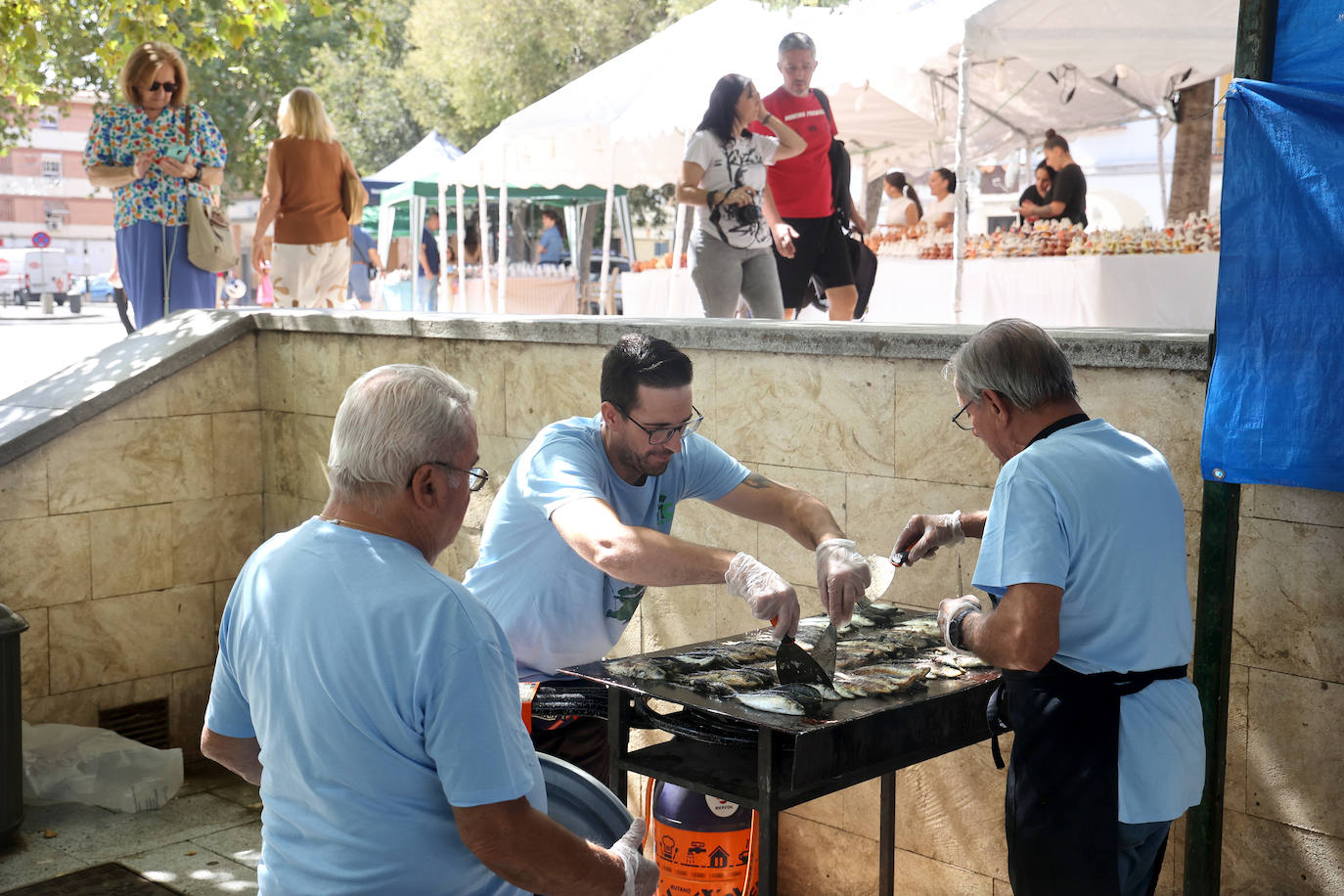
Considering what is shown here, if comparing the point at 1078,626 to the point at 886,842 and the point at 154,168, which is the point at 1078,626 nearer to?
the point at 886,842

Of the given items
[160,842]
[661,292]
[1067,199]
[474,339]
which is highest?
[1067,199]

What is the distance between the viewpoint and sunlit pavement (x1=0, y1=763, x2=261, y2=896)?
513 cm

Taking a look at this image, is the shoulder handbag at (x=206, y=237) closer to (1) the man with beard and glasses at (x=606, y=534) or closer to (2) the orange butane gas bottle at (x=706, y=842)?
(1) the man with beard and glasses at (x=606, y=534)

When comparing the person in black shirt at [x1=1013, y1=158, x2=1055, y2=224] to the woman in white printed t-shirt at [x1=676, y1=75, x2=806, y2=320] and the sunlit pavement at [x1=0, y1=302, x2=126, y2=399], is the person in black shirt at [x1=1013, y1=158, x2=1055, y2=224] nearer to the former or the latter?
the woman in white printed t-shirt at [x1=676, y1=75, x2=806, y2=320]

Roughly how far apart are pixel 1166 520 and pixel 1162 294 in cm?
547

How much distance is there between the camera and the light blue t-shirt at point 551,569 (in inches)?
138

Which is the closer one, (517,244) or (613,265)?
(613,265)

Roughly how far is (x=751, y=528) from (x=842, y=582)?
1661 millimetres

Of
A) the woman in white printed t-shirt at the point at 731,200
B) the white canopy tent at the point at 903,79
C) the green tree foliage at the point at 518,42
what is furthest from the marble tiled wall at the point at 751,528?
the green tree foliage at the point at 518,42

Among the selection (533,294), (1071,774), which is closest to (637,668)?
(1071,774)

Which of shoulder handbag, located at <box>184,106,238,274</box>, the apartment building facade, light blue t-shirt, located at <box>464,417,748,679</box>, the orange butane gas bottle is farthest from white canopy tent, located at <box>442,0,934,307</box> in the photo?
the apartment building facade

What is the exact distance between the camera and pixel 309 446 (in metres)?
6.77

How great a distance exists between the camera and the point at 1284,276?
3371 mm

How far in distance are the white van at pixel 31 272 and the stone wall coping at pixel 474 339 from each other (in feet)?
127
